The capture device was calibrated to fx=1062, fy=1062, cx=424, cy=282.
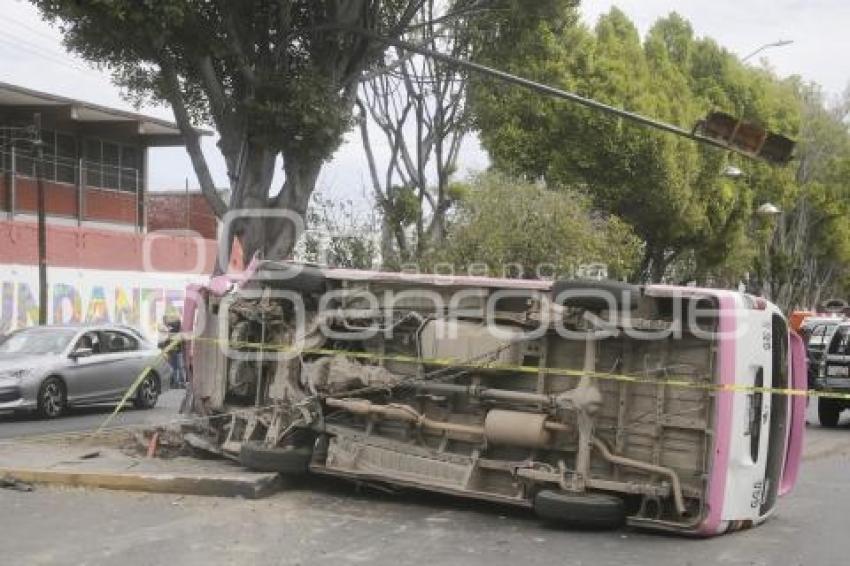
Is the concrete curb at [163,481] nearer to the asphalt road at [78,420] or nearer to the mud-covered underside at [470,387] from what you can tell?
the mud-covered underside at [470,387]

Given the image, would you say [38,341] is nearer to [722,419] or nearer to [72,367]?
[72,367]

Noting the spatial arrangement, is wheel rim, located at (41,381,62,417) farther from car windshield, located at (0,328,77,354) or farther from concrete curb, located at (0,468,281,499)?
concrete curb, located at (0,468,281,499)

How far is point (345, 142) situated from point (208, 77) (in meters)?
1.79

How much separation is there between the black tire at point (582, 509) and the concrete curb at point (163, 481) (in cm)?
240

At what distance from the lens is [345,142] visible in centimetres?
1291

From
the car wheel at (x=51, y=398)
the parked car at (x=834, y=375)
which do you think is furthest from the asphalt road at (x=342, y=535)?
the parked car at (x=834, y=375)

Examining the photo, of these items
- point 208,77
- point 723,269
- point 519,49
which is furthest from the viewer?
point 723,269

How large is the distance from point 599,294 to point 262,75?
5.84 metres

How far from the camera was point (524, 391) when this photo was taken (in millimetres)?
8516

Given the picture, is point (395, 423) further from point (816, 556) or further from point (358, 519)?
point (816, 556)

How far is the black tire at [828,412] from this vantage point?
18.2 metres

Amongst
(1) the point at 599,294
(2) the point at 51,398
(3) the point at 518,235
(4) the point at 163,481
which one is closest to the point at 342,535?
(4) the point at 163,481

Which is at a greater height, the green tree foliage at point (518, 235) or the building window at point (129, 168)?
the building window at point (129, 168)

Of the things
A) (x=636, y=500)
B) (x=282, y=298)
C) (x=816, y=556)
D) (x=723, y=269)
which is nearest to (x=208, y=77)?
(x=282, y=298)
